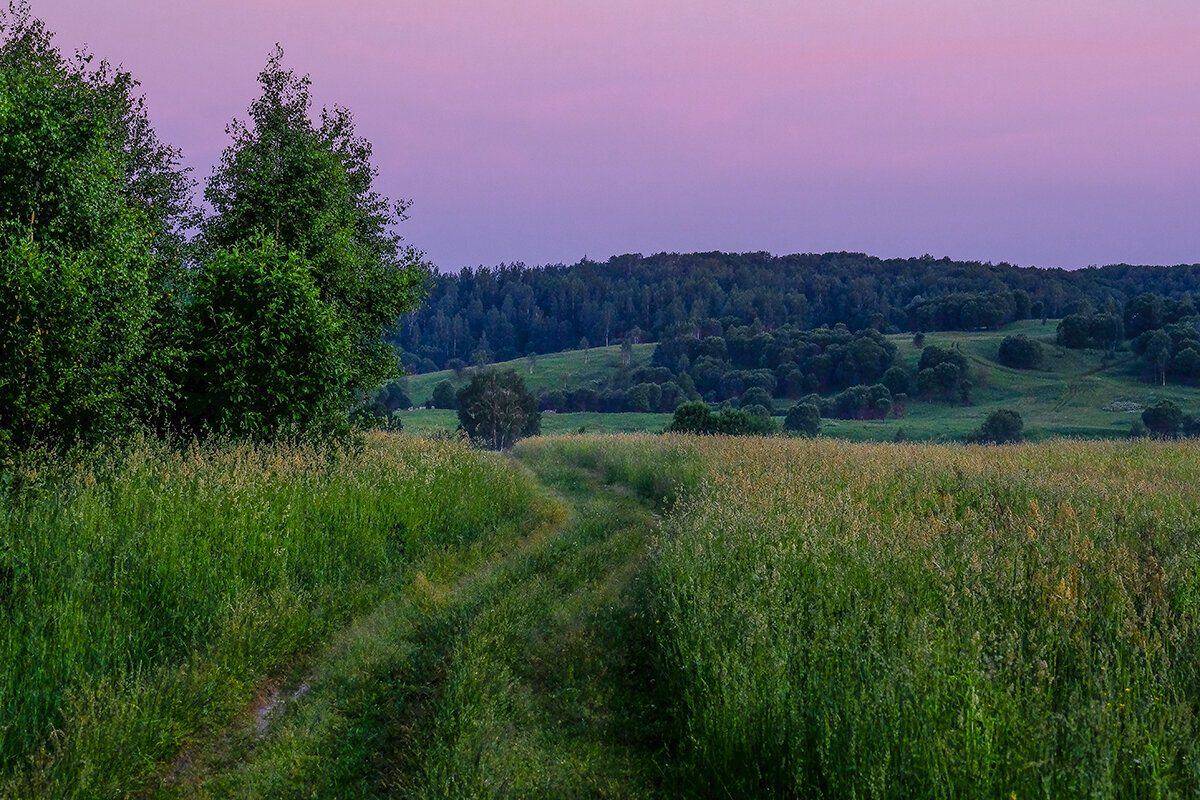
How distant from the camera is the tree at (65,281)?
38.2 ft

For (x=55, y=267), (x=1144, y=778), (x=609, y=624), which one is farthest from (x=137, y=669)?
(x=55, y=267)

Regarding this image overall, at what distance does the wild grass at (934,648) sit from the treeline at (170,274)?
9.57 meters

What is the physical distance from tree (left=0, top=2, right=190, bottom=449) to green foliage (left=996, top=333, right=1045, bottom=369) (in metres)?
120

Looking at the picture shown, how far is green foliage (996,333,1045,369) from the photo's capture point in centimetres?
11356

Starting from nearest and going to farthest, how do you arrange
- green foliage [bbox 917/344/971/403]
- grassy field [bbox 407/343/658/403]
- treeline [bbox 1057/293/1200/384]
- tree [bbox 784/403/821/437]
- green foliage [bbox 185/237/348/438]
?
green foliage [bbox 185/237/348/438]
tree [bbox 784/403/821/437]
treeline [bbox 1057/293/1200/384]
green foliage [bbox 917/344/971/403]
grassy field [bbox 407/343/658/403]

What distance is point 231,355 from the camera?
16.7 m

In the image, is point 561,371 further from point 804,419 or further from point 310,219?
point 310,219

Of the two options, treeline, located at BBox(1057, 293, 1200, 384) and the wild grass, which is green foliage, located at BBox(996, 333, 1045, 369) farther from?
the wild grass

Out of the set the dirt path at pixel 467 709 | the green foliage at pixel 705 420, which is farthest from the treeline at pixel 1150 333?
the dirt path at pixel 467 709

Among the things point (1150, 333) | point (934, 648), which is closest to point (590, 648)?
point (934, 648)

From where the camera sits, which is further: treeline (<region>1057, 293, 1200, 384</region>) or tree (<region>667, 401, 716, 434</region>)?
treeline (<region>1057, 293, 1200, 384</region>)

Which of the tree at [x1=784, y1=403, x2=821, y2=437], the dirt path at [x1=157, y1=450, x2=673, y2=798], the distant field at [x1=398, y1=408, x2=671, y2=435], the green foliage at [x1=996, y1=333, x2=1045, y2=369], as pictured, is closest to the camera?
the dirt path at [x1=157, y1=450, x2=673, y2=798]

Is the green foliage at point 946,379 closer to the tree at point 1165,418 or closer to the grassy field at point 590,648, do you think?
the tree at point 1165,418

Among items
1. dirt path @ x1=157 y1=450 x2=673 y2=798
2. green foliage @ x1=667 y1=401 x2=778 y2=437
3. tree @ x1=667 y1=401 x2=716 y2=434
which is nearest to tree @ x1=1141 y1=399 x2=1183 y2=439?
green foliage @ x1=667 y1=401 x2=778 y2=437
